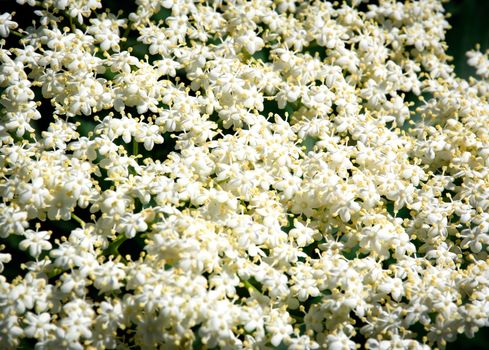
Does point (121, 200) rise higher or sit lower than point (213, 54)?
lower

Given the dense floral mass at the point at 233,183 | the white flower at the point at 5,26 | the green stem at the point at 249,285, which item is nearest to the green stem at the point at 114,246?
the dense floral mass at the point at 233,183

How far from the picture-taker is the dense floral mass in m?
1.03

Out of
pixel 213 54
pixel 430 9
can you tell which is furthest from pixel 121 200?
pixel 430 9

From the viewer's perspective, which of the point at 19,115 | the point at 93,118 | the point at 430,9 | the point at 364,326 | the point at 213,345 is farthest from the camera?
the point at 430,9

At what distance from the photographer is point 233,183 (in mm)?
1140

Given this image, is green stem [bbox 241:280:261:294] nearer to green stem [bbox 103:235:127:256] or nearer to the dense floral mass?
the dense floral mass

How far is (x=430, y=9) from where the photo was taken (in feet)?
5.19

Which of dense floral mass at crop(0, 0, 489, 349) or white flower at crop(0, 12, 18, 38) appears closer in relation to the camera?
dense floral mass at crop(0, 0, 489, 349)

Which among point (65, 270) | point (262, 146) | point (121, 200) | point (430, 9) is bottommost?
point (65, 270)

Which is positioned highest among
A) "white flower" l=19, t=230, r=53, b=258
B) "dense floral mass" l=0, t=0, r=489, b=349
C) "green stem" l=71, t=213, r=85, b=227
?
"dense floral mass" l=0, t=0, r=489, b=349

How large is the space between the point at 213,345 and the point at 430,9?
3.35 feet

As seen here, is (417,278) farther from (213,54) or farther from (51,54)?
(51,54)

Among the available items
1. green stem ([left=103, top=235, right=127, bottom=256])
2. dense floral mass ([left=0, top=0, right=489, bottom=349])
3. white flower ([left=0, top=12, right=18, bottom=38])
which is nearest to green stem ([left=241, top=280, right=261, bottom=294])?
dense floral mass ([left=0, top=0, right=489, bottom=349])

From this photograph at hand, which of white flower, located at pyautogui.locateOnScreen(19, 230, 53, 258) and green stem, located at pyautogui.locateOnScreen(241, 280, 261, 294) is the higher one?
green stem, located at pyautogui.locateOnScreen(241, 280, 261, 294)
